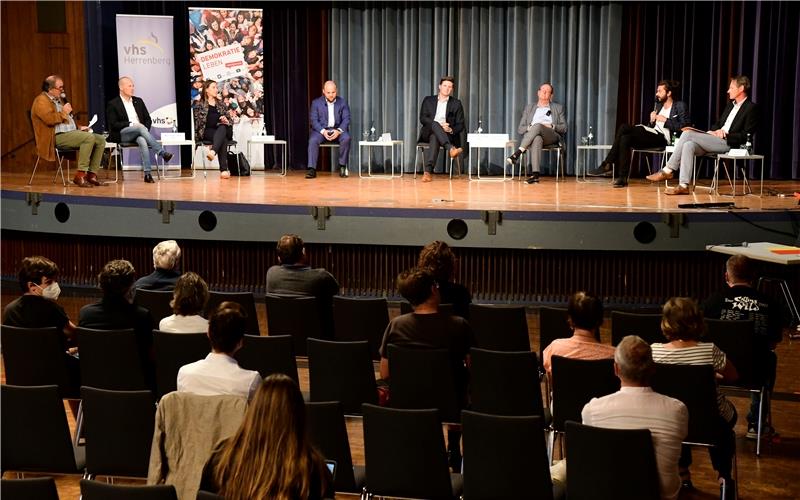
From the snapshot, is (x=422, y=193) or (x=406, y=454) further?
(x=422, y=193)

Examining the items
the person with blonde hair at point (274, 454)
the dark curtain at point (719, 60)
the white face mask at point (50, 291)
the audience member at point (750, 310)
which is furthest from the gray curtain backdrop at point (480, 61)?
the person with blonde hair at point (274, 454)

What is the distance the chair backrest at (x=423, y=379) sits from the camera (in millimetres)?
4367

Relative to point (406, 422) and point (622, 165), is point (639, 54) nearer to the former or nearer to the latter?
point (622, 165)

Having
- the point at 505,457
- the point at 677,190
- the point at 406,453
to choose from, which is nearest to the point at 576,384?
the point at 505,457

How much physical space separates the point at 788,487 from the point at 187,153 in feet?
32.9

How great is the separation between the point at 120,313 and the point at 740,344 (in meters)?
2.87

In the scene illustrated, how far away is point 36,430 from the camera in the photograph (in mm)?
3820

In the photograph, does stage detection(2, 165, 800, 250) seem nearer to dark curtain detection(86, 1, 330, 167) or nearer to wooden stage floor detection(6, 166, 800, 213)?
wooden stage floor detection(6, 166, 800, 213)

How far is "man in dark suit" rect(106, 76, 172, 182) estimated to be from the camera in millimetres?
10750

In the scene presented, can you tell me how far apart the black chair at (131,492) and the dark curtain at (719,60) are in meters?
9.79

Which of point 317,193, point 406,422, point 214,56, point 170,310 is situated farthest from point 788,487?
point 214,56

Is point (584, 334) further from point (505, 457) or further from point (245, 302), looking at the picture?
point (245, 302)

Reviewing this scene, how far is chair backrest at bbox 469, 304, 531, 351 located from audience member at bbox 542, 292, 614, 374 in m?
0.98

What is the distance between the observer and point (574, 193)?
979 centimetres
